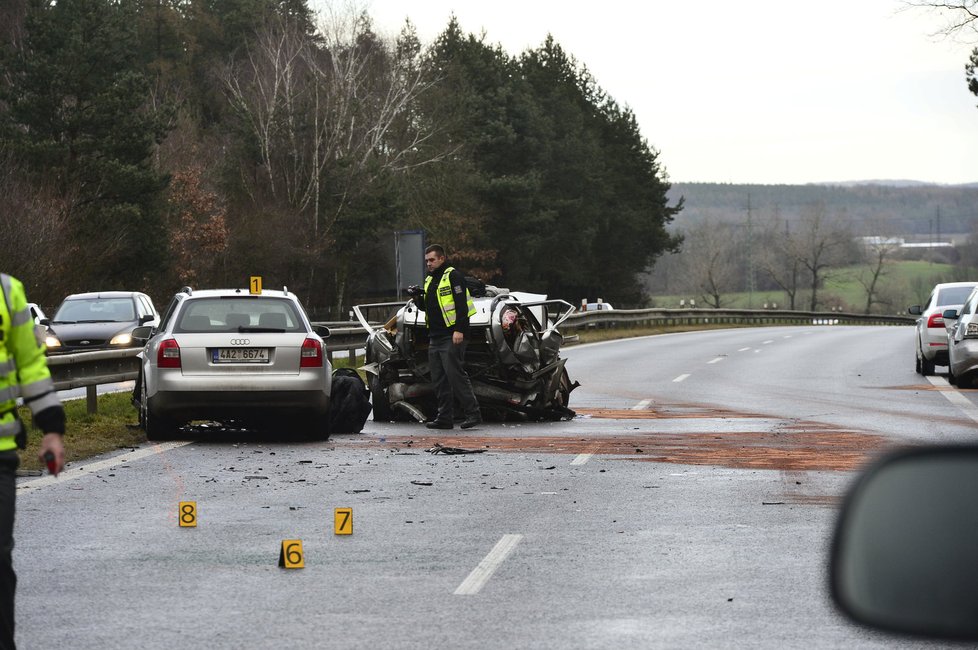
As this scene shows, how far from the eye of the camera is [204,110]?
77.7m

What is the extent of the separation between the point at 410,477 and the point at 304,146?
168 feet

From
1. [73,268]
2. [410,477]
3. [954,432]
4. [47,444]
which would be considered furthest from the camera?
[73,268]

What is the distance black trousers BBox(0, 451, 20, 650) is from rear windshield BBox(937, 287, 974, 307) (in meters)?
24.1

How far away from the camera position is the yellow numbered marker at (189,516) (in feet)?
30.5

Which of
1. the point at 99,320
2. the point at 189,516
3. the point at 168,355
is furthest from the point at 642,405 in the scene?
the point at 99,320

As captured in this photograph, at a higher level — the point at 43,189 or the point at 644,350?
the point at 43,189

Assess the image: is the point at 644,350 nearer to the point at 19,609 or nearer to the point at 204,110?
the point at 19,609

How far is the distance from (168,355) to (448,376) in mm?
3179

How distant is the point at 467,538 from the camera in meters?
8.70

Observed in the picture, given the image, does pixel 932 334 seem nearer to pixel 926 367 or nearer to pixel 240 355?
pixel 926 367

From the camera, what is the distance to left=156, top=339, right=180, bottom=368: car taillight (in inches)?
583

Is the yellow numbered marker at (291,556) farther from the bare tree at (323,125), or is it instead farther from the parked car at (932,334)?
the bare tree at (323,125)

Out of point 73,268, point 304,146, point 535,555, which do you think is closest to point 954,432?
point 535,555

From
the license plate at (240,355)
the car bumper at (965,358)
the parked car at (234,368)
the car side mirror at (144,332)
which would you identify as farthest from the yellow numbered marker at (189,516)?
the car bumper at (965,358)
